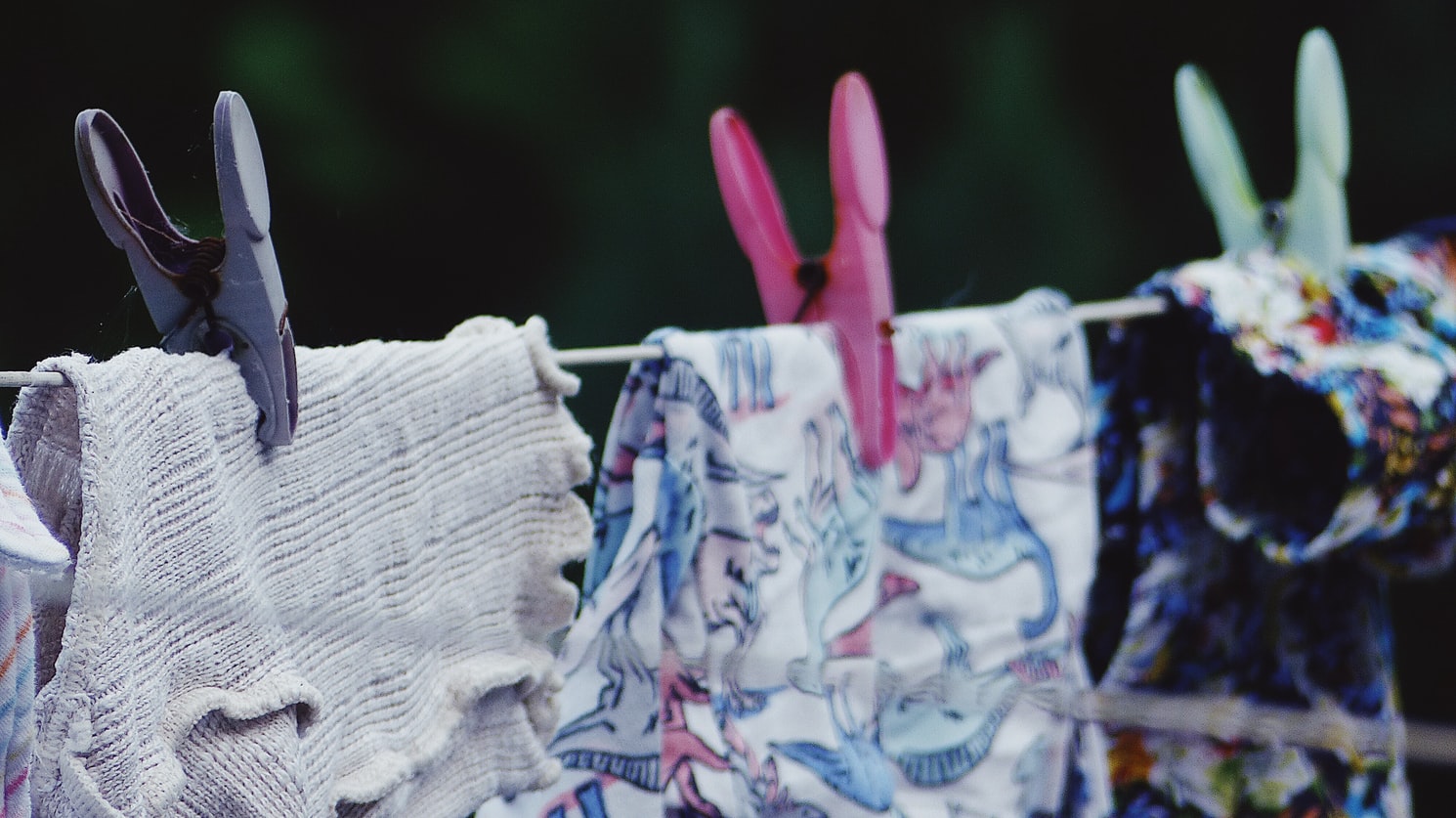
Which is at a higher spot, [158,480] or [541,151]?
[541,151]

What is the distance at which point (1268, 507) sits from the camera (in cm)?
93

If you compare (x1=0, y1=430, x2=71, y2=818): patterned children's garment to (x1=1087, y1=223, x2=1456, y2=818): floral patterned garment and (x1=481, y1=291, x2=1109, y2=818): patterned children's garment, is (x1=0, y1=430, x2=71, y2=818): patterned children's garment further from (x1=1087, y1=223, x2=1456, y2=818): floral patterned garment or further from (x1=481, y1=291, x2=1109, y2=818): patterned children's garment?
(x1=1087, y1=223, x2=1456, y2=818): floral patterned garment

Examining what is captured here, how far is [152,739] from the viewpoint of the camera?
437 millimetres

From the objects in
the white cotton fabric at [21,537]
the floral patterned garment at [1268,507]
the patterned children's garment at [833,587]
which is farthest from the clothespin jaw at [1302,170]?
the white cotton fabric at [21,537]

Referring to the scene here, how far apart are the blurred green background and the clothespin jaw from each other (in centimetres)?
29

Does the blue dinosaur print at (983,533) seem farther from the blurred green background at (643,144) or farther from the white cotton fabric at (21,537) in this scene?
the white cotton fabric at (21,537)

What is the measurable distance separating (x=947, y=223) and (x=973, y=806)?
639 millimetres

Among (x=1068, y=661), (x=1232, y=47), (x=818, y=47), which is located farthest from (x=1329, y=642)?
(x=1232, y=47)

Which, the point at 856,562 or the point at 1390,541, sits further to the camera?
the point at 1390,541

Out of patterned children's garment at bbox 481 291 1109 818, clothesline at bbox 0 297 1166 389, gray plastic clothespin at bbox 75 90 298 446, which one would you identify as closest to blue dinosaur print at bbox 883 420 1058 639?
patterned children's garment at bbox 481 291 1109 818

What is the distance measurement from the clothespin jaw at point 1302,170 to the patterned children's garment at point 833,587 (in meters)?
0.20

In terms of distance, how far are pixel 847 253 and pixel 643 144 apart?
1.28 ft

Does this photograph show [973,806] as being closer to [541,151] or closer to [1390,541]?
[1390,541]

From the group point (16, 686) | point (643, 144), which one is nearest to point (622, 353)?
point (16, 686)
